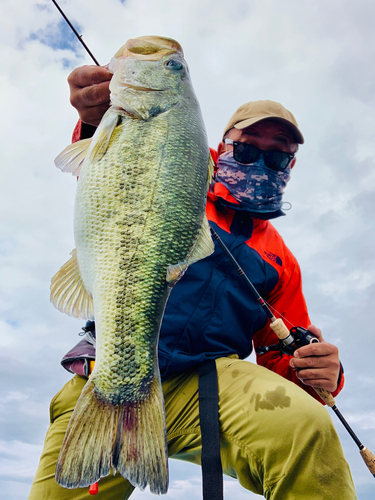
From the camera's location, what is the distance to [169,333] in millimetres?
2623

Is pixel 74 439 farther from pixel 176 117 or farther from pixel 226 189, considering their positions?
pixel 226 189

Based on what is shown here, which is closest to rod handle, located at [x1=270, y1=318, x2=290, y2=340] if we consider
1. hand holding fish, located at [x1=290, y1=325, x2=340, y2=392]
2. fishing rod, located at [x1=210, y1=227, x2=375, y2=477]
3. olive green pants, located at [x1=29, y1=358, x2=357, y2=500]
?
fishing rod, located at [x1=210, y1=227, x2=375, y2=477]

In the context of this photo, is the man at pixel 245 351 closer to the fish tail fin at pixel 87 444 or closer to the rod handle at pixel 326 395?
the rod handle at pixel 326 395

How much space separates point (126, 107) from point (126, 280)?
3.14 feet

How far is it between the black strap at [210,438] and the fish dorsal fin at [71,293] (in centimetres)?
99

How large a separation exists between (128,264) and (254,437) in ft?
4.07

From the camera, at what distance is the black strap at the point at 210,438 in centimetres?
223

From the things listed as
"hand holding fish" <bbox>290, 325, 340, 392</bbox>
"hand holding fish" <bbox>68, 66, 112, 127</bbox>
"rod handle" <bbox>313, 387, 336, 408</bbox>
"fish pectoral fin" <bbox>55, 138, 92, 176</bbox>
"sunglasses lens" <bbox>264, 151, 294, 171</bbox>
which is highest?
"sunglasses lens" <bbox>264, 151, 294, 171</bbox>

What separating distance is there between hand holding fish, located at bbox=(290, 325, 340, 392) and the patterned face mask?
3.90 feet

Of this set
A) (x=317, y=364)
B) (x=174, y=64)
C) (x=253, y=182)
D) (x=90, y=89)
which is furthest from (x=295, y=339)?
(x=90, y=89)

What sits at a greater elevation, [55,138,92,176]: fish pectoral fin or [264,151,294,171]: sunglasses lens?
[264,151,294,171]: sunglasses lens

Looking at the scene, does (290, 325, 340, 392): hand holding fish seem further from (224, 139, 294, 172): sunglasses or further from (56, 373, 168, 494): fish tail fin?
(224, 139, 294, 172): sunglasses

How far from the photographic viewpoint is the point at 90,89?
2404mm

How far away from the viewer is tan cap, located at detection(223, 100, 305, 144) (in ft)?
11.4
